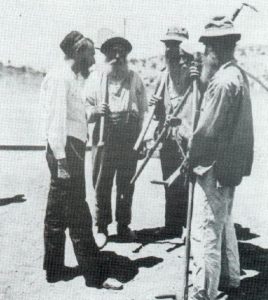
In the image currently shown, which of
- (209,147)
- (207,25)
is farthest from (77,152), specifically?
(207,25)

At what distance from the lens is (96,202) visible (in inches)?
248

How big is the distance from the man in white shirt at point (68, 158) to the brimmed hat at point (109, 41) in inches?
40.6

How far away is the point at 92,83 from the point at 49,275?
2.30m

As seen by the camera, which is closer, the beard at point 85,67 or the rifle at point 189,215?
the rifle at point 189,215

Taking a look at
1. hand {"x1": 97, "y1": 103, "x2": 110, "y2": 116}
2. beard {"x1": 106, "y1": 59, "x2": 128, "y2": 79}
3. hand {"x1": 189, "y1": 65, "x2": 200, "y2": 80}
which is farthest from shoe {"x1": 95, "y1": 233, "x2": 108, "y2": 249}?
hand {"x1": 189, "y1": 65, "x2": 200, "y2": 80}

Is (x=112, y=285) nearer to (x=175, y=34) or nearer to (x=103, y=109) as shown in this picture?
(x=103, y=109)

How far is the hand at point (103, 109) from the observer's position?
5.93 metres

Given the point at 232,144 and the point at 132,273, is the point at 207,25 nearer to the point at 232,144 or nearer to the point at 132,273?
the point at 232,144

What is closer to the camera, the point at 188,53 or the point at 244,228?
the point at 188,53

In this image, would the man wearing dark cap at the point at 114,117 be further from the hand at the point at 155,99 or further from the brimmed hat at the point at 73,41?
the brimmed hat at the point at 73,41

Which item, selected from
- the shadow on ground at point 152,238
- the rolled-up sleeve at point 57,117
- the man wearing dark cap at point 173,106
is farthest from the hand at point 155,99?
the shadow on ground at point 152,238

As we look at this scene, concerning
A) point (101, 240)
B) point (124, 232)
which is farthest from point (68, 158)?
point (124, 232)

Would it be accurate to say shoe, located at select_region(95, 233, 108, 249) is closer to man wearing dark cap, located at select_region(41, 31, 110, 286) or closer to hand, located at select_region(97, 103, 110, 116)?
man wearing dark cap, located at select_region(41, 31, 110, 286)

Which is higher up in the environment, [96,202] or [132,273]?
[96,202]
